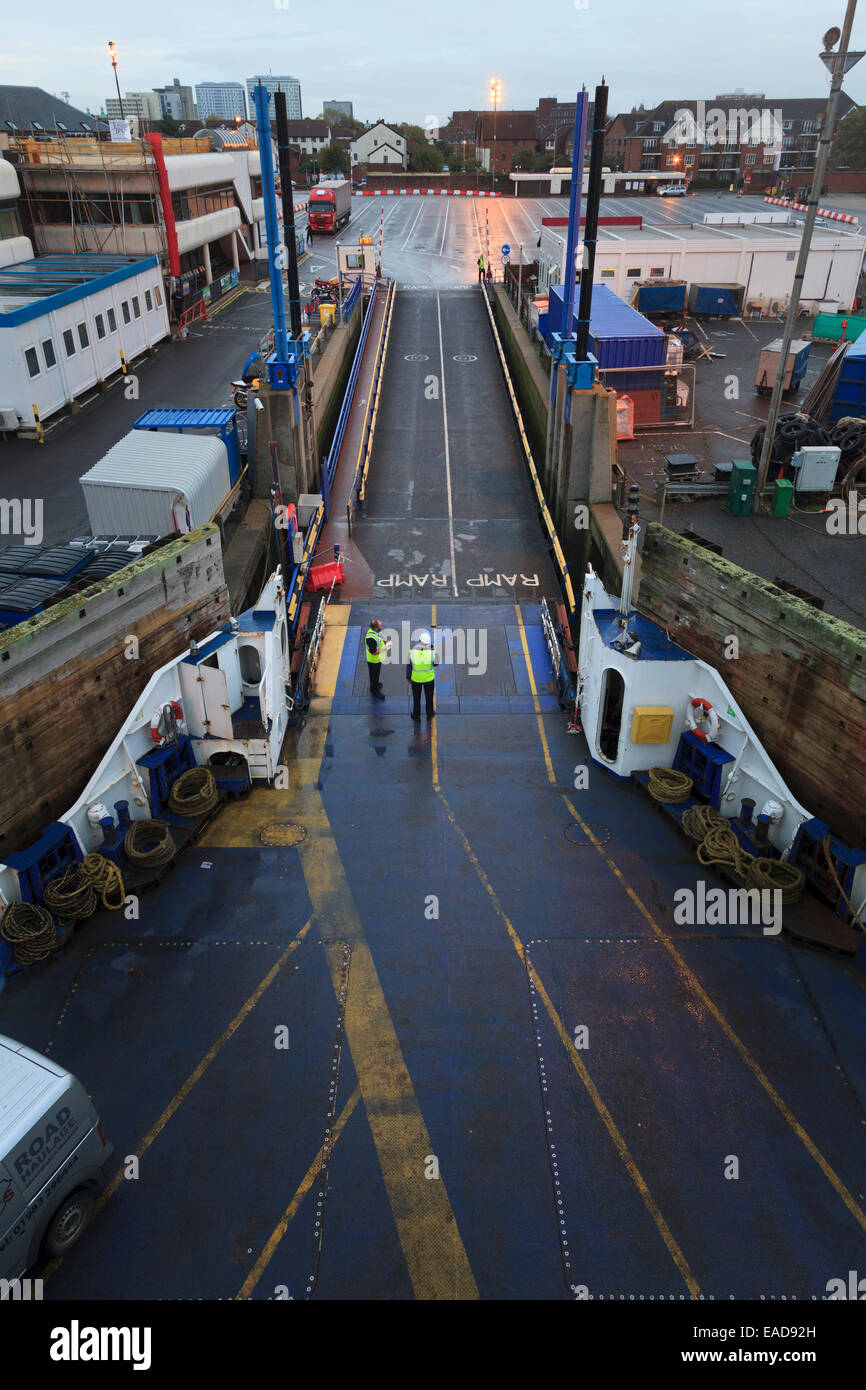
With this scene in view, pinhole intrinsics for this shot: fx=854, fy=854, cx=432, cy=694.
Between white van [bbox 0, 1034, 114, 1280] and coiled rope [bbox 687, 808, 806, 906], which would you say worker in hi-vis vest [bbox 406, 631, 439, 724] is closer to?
coiled rope [bbox 687, 808, 806, 906]

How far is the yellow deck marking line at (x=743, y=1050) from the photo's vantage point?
790 centimetres

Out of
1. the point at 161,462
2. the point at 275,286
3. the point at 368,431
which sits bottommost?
the point at 368,431

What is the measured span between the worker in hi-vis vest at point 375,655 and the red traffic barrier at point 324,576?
3855mm

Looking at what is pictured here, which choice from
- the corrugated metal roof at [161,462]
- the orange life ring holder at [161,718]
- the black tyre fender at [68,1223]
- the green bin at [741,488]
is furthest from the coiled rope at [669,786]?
the corrugated metal roof at [161,462]

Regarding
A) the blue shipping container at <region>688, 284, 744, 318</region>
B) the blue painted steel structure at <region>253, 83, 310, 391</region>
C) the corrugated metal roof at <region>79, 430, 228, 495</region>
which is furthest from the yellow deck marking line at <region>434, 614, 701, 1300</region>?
the blue shipping container at <region>688, 284, 744, 318</region>

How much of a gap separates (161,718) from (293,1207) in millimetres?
6965

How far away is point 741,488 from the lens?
1744 cm

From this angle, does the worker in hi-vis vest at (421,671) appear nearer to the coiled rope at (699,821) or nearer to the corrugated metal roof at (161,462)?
the coiled rope at (699,821)

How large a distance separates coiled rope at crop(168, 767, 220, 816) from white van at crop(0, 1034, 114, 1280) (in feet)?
16.9

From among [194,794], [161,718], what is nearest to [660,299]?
[161,718]

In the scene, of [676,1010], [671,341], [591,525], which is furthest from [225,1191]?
[671,341]

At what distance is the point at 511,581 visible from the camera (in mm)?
19609

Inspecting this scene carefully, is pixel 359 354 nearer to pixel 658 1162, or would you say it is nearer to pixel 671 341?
pixel 671 341

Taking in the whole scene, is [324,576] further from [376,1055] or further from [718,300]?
[718,300]
